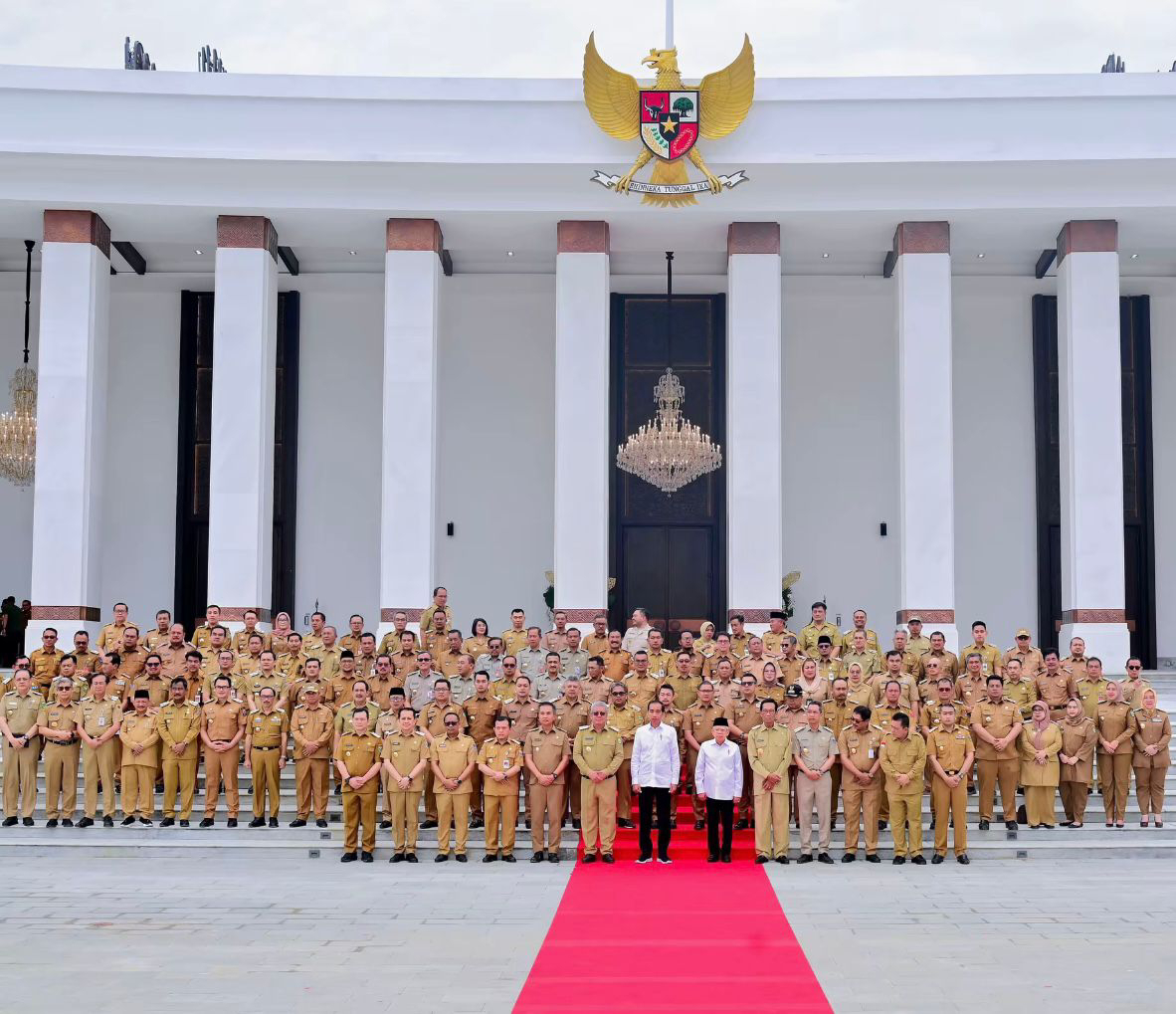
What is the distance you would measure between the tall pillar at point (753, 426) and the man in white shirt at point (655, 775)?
18.6 ft

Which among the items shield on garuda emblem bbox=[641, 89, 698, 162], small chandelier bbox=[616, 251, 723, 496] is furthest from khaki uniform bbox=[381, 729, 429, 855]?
shield on garuda emblem bbox=[641, 89, 698, 162]

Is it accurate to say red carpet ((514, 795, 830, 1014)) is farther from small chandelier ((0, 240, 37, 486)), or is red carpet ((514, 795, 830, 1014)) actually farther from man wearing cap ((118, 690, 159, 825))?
small chandelier ((0, 240, 37, 486))

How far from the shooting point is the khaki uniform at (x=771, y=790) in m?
12.3

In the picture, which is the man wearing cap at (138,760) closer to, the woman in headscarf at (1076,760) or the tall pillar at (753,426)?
the tall pillar at (753,426)

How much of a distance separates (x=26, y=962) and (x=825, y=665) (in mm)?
8223

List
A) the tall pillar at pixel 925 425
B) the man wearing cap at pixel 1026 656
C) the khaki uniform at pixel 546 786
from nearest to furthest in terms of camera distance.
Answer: the khaki uniform at pixel 546 786
the man wearing cap at pixel 1026 656
the tall pillar at pixel 925 425

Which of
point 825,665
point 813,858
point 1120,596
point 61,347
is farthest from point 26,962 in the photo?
point 1120,596

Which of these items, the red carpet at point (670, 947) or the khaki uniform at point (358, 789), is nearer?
the red carpet at point (670, 947)

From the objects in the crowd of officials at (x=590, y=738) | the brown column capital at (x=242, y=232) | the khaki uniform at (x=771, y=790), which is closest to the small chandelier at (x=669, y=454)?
the crowd of officials at (x=590, y=738)

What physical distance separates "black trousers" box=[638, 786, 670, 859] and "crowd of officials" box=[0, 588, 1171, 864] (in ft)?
0.06

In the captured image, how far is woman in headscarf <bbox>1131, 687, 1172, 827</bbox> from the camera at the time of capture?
13.1m

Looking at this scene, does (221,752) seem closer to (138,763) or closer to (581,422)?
→ (138,763)

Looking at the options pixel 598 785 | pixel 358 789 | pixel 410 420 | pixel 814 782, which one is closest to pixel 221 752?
pixel 358 789

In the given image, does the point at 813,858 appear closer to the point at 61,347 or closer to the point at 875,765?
the point at 875,765
